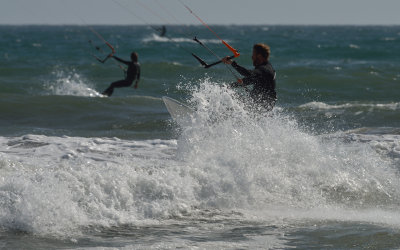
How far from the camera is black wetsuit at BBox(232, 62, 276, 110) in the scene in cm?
873

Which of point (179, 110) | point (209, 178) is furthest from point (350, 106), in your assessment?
point (209, 178)

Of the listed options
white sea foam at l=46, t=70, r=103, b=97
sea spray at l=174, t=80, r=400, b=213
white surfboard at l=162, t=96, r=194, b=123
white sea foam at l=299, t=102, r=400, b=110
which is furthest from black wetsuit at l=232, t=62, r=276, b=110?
white sea foam at l=46, t=70, r=103, b=97

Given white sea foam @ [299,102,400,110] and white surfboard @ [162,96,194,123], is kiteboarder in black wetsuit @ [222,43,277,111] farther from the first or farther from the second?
white sea foam @ [299,102,400,110]

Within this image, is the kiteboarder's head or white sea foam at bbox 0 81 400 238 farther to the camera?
the kiteboarder's head

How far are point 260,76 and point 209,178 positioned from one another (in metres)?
1.60

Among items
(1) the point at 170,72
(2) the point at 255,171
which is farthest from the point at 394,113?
(1) the point at 170,72

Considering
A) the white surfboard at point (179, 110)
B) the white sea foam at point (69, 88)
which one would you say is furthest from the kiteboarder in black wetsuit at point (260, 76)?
the white sea foam at point (69, 88)

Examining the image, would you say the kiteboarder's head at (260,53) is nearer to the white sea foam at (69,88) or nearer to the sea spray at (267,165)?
the sea spray at (267,165)

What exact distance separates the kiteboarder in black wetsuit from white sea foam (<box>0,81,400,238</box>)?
0.29 meters

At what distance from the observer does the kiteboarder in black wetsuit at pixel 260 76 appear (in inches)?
344

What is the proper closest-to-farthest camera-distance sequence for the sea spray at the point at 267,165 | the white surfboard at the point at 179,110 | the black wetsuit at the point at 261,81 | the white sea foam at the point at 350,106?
the sea spray at the point at 267,165, the black wetsuit at the point at 261,81, the white surfboard at the point at 179,110, the white sea foam at the point at 350,106

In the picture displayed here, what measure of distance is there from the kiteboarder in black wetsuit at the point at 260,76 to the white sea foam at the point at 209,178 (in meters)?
0.29

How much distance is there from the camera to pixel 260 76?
8.73 metres

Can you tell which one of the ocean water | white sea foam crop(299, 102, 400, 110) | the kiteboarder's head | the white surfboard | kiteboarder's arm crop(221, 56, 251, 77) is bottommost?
the ocean water
